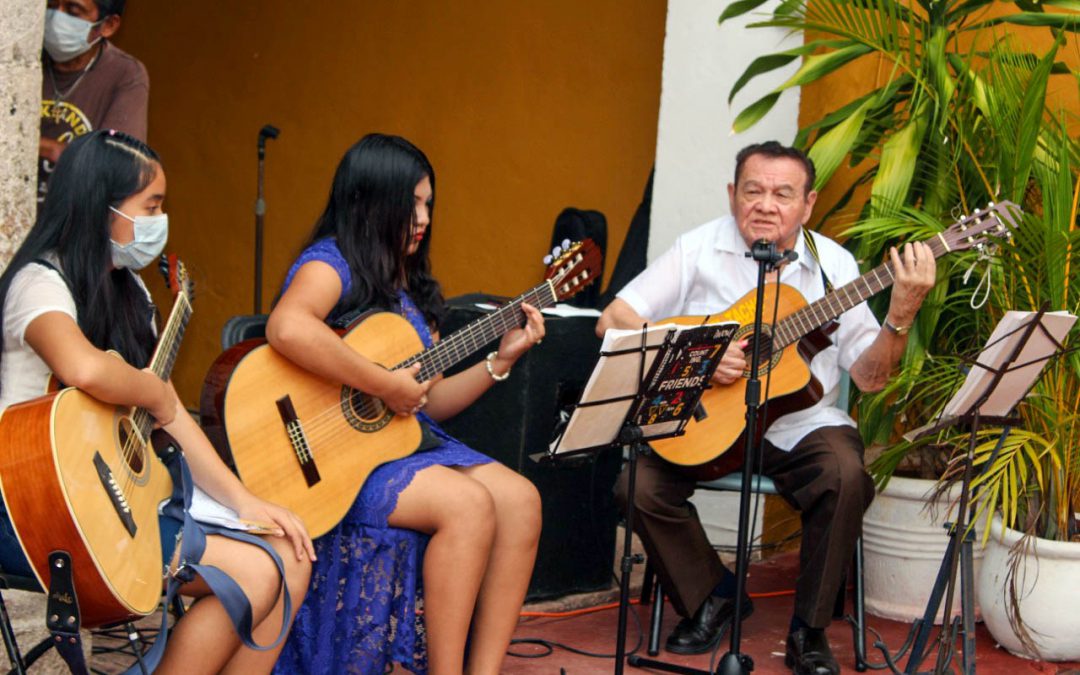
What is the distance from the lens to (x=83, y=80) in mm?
3783

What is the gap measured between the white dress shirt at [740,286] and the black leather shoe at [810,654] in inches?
24.2

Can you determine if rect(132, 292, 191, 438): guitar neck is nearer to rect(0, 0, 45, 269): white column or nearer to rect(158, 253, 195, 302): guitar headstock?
rect(158, 253, 195, 302): guitar headstock

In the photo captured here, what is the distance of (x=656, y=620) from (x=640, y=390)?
1188mm

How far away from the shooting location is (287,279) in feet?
11.6

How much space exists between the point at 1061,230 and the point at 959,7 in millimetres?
1009

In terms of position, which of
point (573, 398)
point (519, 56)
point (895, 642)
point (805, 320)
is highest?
point (519, 56)

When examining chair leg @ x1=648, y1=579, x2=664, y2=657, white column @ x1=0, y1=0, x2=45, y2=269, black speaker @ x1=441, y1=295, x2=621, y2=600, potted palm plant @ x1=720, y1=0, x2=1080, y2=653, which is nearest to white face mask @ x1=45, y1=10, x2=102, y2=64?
white column @ x1=0, y1=0, x2=45, y2=269

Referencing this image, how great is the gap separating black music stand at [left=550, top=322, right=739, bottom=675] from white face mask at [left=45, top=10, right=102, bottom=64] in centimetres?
172

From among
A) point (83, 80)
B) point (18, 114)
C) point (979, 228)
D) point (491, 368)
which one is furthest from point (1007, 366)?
point (83, 80)

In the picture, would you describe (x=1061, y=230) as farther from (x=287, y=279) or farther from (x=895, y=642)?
(x=287, y=279)

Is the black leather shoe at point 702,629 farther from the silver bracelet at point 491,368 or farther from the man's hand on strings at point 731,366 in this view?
the silver bracelet at point 491,368

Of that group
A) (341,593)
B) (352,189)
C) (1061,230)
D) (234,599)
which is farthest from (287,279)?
(1061,230)

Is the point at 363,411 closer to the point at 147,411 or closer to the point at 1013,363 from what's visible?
the point at 147,411

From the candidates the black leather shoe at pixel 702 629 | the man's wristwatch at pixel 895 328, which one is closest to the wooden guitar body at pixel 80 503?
the black leather shoe at pixel 702 629
